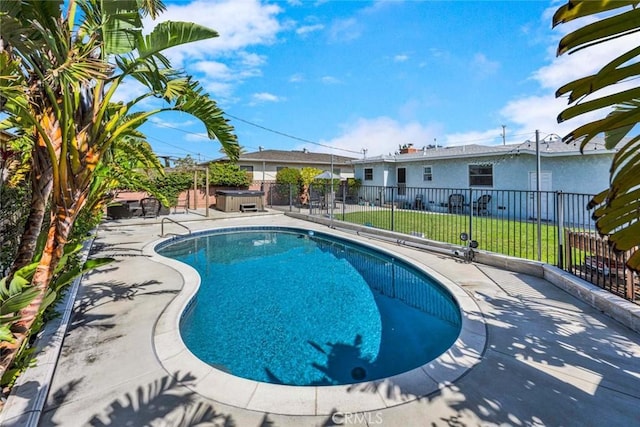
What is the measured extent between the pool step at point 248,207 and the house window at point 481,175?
13.8 meters

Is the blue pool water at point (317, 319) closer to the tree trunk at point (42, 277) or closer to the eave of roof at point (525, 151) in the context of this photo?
the tree trunk at point (42, 277)

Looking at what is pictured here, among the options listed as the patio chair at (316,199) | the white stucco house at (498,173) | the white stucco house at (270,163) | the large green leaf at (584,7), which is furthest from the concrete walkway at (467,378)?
the white stucco house at (270,163)

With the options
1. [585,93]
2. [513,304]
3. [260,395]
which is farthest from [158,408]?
[513,304]

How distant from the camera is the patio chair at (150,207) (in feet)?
54.0

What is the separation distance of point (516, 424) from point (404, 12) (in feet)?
36.9

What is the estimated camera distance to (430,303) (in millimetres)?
6258

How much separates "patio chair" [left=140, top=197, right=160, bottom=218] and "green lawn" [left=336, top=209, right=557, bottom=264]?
33.3 feet

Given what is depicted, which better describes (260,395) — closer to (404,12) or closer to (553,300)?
(553,300)

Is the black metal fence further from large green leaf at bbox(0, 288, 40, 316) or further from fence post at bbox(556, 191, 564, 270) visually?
large green leaf at bbox(0, 288, 40, 316)

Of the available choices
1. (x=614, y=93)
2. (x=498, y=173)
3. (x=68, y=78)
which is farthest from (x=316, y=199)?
(x=614, y=93)

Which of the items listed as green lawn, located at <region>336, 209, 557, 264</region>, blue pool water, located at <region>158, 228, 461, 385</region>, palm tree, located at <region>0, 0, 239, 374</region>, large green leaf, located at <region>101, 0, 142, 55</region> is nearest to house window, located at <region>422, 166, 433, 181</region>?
green lawn, located at <region>336, 209, 557, 264</region>

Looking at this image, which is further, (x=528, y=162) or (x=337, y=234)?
(x=528, y=162)

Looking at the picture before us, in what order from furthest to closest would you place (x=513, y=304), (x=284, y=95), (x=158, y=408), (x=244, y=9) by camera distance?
(x=284, y=95), (x=244, y=9), (x=513, y=304), (x=158, y=408)

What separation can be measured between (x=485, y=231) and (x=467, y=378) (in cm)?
880
